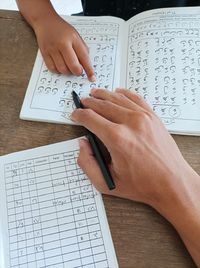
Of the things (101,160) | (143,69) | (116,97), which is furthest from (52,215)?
(143,69)

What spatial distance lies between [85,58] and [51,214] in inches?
12.1

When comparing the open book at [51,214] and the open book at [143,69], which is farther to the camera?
the open book at [143,69]

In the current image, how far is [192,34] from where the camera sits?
753 mm

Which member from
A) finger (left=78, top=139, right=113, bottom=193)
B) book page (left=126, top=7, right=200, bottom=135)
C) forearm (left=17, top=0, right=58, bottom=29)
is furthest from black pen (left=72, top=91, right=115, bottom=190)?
forearm (left=17, top=0, right=58, bottom=29)

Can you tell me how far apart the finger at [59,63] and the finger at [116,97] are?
78 millimetres

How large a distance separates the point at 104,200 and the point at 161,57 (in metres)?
0.31

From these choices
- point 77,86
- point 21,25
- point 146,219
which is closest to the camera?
point 146,219

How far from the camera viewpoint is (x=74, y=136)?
0.63 meters

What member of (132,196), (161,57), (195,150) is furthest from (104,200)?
(161,57)

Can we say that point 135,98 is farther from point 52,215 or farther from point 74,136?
point 52,215

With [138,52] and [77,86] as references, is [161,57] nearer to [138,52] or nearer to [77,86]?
[138,52]

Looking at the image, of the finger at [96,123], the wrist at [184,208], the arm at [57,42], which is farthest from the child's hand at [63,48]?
the wrist at [184,208]

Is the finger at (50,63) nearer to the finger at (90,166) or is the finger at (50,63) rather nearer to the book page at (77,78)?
the book page at (77,78)

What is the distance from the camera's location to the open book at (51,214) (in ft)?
1.68
